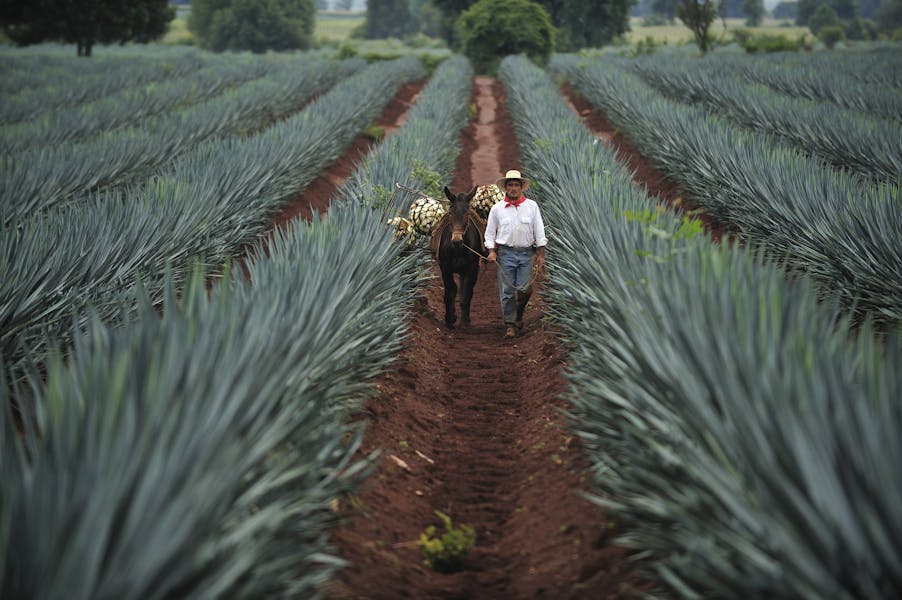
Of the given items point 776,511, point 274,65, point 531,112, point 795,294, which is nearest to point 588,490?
point 795,294

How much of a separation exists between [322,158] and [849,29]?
102 m

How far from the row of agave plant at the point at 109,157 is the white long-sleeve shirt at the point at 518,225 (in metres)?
4.11

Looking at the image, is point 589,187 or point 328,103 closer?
point 589,187

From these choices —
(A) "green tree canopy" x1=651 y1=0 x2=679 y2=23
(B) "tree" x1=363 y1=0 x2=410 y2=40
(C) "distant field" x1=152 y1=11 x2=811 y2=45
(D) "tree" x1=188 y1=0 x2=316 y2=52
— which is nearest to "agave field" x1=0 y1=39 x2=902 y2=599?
(D) "tree" x1=188 y1=0 x2=316 y2=52

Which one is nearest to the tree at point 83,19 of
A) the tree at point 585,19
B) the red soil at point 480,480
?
the tree at point 585,19

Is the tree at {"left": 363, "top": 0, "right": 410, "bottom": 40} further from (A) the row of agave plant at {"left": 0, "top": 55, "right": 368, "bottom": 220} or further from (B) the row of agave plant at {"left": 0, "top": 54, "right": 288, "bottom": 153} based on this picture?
(A) the row of agave plant at {"left": 0, "top": 55, "right": 368, "bottom": 220}

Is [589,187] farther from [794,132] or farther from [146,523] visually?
[794,132]

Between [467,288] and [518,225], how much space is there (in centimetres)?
96

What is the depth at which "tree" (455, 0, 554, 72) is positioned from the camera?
171 feet

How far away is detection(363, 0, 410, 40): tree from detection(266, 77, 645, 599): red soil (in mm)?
128857

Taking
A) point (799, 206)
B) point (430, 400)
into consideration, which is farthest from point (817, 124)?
point (430, 400)

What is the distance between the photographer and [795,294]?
437 cm

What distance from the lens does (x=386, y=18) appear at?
433 feet

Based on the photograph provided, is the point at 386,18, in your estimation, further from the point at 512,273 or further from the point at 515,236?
the point at 515,236
